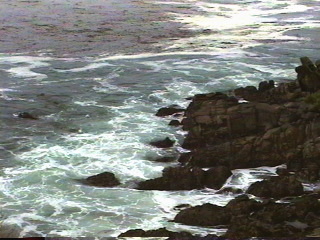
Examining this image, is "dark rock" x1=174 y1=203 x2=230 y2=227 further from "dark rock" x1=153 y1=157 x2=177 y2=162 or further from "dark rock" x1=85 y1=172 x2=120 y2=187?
"dark rock" x1=153 y1=157 x2=177 y2=162

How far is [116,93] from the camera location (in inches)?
1478

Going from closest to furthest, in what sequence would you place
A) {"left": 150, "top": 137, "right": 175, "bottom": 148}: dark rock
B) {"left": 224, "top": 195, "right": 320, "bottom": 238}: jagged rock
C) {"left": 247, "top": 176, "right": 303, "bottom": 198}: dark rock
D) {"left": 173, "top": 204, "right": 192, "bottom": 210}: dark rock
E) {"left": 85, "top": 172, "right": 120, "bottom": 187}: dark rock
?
1. {"left": 224, "top": 195, "right": 320, "bottom": 238}: jagged rock
2. {"left": 173, "top": 204, "right": 192, "bottom": 210}: dark rock
3. {"left": 247, "top": 176, "right": 303, "bottom": 198}: dark rock
4. {"left": 85, "top": 172, "right": 120, "bottom": 187}: dark rock
5. {"left": 150, "top": 137, "right": 175, "bottom": 148}: dark rock

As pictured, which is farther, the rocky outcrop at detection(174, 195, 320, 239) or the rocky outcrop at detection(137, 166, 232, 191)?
the rocky outcrop at detection(137, 166, 232, 191)

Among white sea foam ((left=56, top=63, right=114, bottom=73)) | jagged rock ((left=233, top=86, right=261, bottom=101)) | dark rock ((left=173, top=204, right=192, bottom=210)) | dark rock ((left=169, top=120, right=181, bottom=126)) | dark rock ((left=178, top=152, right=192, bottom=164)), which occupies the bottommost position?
dark rock ((left=173, top=204, right=192, bottom=210))

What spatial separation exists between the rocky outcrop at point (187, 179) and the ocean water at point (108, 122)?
39cm

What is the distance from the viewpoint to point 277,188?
2175cm

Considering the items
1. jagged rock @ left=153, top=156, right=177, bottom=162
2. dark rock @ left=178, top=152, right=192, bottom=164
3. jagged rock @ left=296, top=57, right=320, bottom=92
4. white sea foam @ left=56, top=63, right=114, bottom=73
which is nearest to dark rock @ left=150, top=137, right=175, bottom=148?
jagged rock @ left=153, top=156, right=177, bottom=162

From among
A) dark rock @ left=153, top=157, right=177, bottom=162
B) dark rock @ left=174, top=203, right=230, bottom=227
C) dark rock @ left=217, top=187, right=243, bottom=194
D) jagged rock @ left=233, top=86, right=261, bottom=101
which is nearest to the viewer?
dark rock @ left=174, top=203, right=230, bottom=227

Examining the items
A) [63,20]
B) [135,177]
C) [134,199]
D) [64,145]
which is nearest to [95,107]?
[64,145]

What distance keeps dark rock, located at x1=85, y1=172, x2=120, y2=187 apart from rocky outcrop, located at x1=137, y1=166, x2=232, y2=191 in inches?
39.0

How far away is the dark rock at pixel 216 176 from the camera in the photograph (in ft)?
75.7

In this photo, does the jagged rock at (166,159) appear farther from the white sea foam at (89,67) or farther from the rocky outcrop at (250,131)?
the white sea foam at (89,67)

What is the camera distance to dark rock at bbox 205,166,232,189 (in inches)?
909

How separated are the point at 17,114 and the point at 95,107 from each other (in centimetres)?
412
